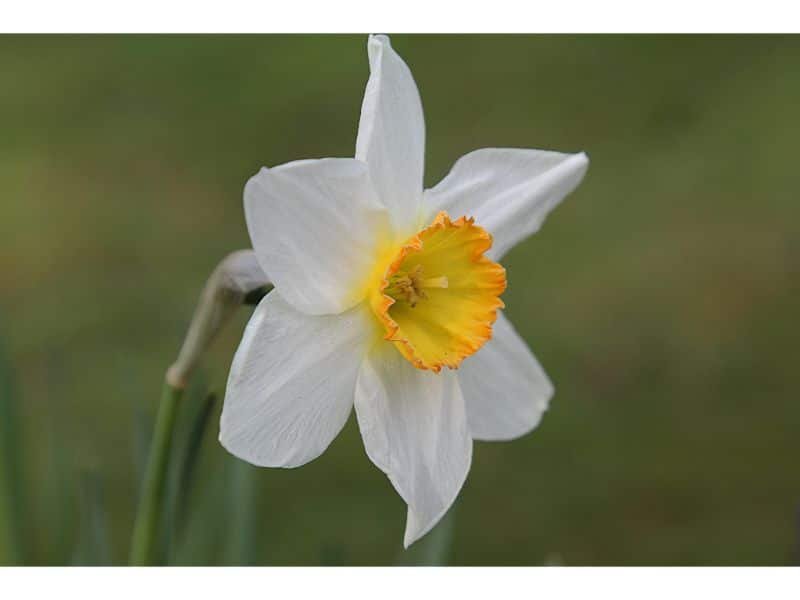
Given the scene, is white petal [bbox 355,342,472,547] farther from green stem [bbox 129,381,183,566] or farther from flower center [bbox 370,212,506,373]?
green stem [bbox 129,381,183,566]

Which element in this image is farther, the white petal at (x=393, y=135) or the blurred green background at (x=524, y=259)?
the blurred green background at (x=524, y=259)

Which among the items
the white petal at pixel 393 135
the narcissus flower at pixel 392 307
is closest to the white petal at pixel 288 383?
the narcissus flower at pixel 392 307

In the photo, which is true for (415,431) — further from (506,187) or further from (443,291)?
(506,187)

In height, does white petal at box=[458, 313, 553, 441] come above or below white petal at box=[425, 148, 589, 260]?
below

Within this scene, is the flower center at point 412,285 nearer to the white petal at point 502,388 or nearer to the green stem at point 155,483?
the white petal at point 502,388

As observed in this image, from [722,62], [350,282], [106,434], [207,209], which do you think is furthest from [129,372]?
[722,62]

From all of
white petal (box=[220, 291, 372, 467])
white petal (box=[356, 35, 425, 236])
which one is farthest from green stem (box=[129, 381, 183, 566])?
white petal (box=[356, 35, 425, 236])
